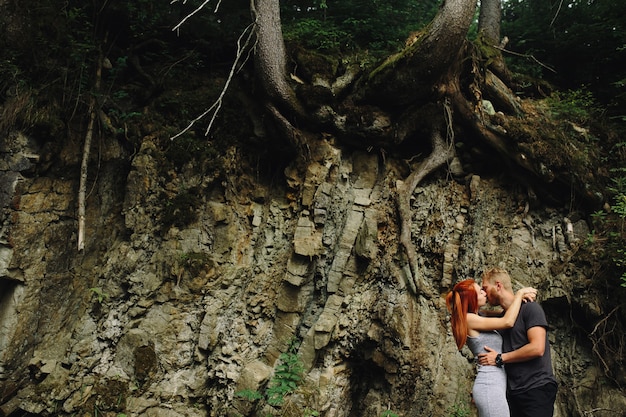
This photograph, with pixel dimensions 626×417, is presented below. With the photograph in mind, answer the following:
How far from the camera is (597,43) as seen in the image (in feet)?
21.7

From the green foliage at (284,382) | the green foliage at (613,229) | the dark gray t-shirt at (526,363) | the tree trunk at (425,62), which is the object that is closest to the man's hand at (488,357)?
the dark gray t-shirt at (526,363)

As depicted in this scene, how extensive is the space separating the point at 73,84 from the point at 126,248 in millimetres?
2560

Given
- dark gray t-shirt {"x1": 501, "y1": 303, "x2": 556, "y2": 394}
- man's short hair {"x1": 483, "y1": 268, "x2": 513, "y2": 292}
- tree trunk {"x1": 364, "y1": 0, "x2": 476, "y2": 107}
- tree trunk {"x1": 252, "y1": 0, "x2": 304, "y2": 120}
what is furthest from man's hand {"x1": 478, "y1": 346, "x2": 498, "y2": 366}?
tree trunk {"x1": 252, "y1": 0, "x2": 304, "y2": 120}

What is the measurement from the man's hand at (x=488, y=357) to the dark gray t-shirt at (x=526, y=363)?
0.48ft

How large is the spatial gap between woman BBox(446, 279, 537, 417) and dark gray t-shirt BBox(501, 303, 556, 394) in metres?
0.08

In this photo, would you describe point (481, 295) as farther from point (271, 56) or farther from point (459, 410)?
point (271, 56)

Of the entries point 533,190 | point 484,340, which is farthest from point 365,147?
point 484,340

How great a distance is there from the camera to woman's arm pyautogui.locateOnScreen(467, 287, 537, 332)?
3.04 metres

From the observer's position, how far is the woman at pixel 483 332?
294 centimetres

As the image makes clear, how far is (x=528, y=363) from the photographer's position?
302 cm

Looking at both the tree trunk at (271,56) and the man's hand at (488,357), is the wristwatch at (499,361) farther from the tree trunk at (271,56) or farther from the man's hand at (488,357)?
the tree trunk at (271,56)

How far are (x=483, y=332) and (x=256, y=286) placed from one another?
3233mm

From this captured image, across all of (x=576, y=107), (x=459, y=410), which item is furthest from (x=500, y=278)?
(x=576, y=107)

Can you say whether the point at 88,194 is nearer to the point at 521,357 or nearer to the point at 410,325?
the point at 410,325
